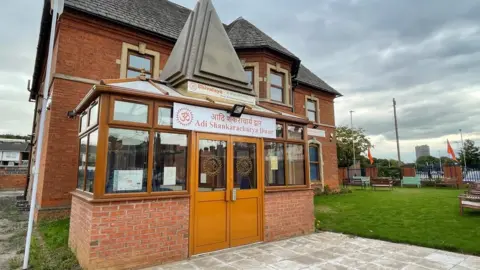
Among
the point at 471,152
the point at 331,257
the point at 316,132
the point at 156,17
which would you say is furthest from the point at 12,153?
the point at 471,152

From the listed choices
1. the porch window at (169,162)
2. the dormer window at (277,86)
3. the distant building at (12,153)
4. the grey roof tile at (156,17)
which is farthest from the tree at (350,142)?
the distant building at (12,153)

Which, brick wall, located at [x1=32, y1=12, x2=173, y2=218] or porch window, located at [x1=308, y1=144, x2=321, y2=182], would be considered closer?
brick wall, located at [x1=32, y1=12, x2=173, y2=218]

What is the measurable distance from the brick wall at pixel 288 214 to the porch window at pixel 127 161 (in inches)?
115

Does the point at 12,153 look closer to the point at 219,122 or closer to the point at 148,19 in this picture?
the point at 148,19

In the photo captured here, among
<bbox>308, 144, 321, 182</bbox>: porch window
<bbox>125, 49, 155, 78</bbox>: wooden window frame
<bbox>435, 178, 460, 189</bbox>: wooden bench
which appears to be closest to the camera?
<bbox>125, 49, 155, 78</bbox>: wooden window frame

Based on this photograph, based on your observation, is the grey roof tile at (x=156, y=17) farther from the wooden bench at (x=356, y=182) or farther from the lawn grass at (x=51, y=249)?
the wooden bench at (x=356, y=182)

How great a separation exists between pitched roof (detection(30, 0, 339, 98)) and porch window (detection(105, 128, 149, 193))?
7.04 metres

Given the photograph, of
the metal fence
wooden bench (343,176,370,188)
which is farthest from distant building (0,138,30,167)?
the metal fence

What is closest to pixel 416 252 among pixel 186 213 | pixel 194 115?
pixel 186 213

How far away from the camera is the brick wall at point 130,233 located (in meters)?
4.11

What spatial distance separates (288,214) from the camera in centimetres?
658

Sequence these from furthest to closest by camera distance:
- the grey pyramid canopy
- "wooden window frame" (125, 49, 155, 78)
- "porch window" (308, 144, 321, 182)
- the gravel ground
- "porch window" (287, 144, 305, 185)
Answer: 1. "porch window" (308, 144, 321, 182)
2. "wooden window frame" (125, 49, 155, 78)
3. "porch window" (287, 144, 305, 185)
4. the grey pyramid canopy
5. the gravel ground

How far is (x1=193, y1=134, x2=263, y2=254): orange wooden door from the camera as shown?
17.1 feet

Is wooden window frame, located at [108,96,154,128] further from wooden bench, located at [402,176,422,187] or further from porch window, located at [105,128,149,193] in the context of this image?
wooden bench, located at [402,176,422,187]
